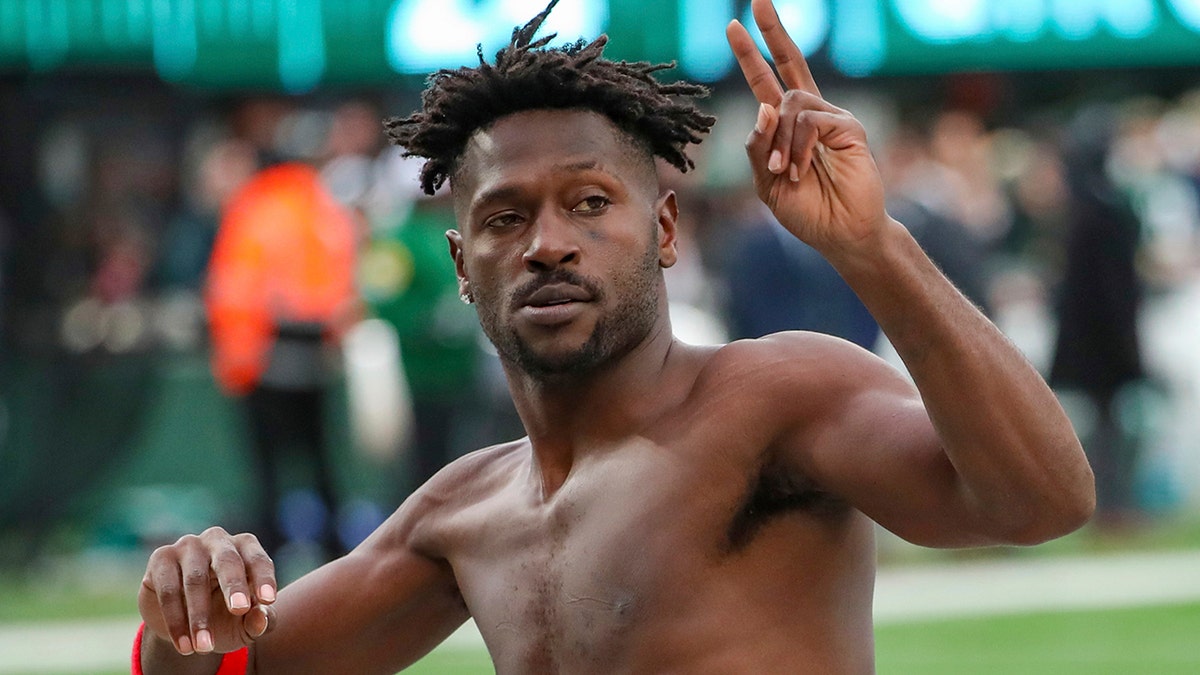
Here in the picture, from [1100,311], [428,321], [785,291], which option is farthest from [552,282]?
[1100,311]

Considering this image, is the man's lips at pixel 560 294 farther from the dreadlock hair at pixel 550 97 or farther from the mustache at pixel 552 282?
the dreadlock hair at pixel 550 97

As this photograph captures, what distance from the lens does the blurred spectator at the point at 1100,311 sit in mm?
10438

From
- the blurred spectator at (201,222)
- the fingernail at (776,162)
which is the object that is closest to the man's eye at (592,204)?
the fingernail at (776,162)

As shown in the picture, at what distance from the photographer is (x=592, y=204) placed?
10.2ft

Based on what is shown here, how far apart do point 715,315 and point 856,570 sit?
7722 millimetres

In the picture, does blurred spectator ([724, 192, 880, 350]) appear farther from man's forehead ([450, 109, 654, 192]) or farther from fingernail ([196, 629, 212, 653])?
fingernail ([196, 629, 212, 653])

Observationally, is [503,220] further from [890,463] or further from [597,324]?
[890,463]

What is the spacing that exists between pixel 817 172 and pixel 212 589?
3.87 ft

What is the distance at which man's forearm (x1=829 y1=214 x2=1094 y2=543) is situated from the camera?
2.57 meters

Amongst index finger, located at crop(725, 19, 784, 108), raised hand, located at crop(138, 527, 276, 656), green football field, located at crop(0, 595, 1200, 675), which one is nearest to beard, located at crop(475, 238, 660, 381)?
index finger, located at crop(725, 19, 784, 108)

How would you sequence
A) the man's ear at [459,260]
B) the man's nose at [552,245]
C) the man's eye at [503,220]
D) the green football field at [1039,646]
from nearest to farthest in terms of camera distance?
the man's nose at [552,245], the man's eye at [503,220], the man's ear at [459,260], the green football field at [1039,646]

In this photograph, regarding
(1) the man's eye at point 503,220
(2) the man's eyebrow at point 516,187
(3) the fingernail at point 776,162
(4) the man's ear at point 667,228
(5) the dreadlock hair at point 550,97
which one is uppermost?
(5) the dreadlock hair at point 550,97

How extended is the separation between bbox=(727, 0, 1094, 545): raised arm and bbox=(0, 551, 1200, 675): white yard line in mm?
5703

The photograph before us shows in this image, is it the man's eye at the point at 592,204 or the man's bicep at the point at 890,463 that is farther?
the man's eye at the point at 592,204
